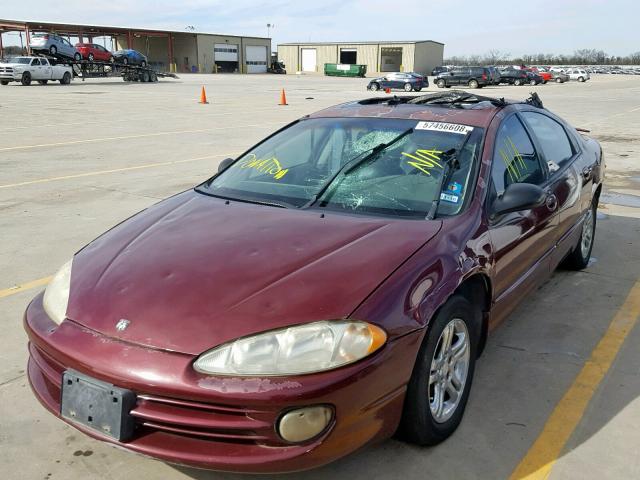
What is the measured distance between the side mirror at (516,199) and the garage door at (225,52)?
285ft

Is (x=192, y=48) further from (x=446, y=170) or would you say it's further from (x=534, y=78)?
(x=446, y=170)

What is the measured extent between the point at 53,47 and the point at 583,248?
154 feet

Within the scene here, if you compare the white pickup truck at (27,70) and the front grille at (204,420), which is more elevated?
the white pickup truck at (27,70)

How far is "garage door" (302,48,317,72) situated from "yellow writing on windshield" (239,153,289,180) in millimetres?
96842

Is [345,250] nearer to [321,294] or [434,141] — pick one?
[321,294]

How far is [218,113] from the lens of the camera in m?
20.1

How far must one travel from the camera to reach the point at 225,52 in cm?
8606

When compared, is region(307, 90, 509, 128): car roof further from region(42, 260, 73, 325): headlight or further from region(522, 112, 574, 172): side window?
region(42, 260, 73, 325): headlight

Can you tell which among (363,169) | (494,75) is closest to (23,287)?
(363,169)

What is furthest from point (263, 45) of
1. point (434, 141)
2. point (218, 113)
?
point (434, 141)

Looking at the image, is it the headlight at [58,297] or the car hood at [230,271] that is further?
the headlight at [58,297]

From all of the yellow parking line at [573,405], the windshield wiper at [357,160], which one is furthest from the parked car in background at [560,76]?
the windshield wiper at [357,160]

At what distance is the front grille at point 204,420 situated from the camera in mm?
2004

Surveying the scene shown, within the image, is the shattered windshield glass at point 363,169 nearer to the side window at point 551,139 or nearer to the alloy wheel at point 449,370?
the alloy wheel at point 449,370
